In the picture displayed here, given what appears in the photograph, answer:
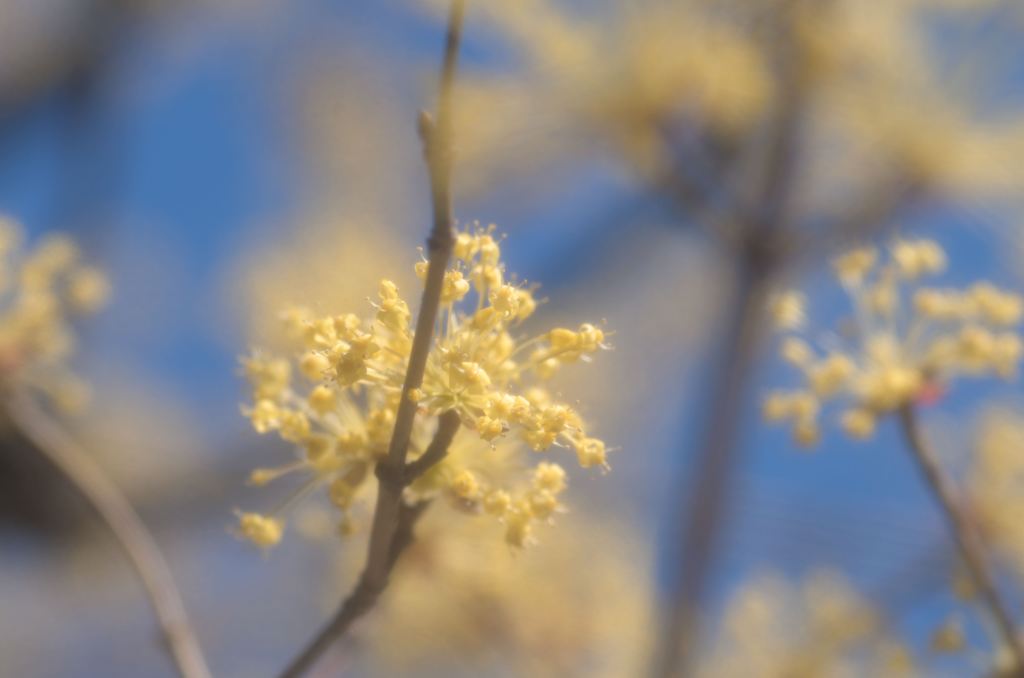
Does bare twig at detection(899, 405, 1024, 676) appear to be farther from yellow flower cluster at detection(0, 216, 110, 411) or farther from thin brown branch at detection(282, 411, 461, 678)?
yellow flower cluster at detection(0, 216, 110, 411)

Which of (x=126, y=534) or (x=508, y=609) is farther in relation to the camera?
(x=508, y=609)

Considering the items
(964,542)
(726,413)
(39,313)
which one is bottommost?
(964,542)

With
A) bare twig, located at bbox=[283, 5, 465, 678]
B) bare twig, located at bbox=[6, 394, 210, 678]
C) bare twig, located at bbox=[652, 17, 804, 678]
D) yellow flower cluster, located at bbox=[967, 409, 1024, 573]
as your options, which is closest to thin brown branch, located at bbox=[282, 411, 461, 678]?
bare twig, located at bbox=[283, 5, 465, 678]

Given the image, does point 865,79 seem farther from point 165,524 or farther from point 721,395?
point 165,524

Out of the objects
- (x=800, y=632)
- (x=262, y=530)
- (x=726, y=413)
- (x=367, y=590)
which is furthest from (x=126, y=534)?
(x=800, y=632)

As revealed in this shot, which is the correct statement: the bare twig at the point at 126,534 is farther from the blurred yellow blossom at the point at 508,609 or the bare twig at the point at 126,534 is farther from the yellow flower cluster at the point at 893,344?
the yellow flower cluster at the point at 893,344

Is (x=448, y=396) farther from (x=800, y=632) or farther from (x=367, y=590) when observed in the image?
(x=800, y=632)

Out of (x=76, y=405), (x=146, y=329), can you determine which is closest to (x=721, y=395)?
(x=76, y=405)
